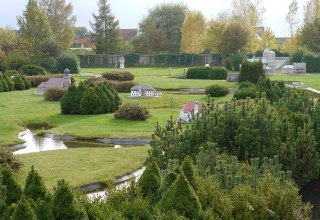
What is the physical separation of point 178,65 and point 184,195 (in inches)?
2354

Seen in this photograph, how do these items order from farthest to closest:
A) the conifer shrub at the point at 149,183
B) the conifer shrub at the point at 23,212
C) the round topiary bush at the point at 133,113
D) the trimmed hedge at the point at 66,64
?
the trimmed hedge at the point at 66,64
the round topiary bush at the point at 133,113
the conifer shrub at the point at 149,183
the conifer shrub at the point at 23,212

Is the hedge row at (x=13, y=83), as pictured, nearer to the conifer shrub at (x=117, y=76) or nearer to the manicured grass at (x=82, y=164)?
the conifer shrub at (x=117, y=76)

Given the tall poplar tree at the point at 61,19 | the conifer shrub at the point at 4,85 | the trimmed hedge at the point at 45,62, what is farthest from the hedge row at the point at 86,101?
the tall poplar tree at the point at 61,19

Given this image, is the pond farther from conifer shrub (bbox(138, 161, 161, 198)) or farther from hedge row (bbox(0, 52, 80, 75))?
hedge row (bbox(0, 52, 80, 75))

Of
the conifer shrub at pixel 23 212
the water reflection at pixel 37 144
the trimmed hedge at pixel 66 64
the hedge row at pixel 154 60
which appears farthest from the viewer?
the hedge row at pixel 154 60

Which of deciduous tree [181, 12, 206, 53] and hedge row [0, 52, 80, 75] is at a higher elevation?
deciduous tree [181, 12, 206, 53]

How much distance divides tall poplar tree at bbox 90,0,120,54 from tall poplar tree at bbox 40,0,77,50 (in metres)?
3.39

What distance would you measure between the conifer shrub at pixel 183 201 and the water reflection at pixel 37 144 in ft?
32.1

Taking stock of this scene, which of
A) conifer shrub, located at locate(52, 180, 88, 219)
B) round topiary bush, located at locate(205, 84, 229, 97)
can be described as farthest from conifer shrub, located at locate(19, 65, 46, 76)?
conifer shrub, located at locate(52, 180, 88, 219)

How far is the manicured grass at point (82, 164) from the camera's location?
39.3 ft

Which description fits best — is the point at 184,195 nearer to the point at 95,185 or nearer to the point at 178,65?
the point at 95,185

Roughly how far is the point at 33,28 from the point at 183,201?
154 feet

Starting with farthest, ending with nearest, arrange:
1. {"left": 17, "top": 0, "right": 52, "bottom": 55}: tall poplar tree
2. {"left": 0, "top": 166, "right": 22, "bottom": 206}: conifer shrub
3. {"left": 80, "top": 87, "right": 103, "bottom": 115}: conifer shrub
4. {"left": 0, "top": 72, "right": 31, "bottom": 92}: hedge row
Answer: {"left": 17, "top": 0, "right": 52, "bottom": 55}: tall poplar tree → {"left": 0, "top": 72, "right": 31, "bottom": 92}: hedge row → {"left": 80, "top": 87, "right": 103, "bottom": 115}: conifer shrub → {"left": 0, "top": 166, "right": 22, "bottom": 206}: conifer shrub

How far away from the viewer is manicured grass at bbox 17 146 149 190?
1198 cm
